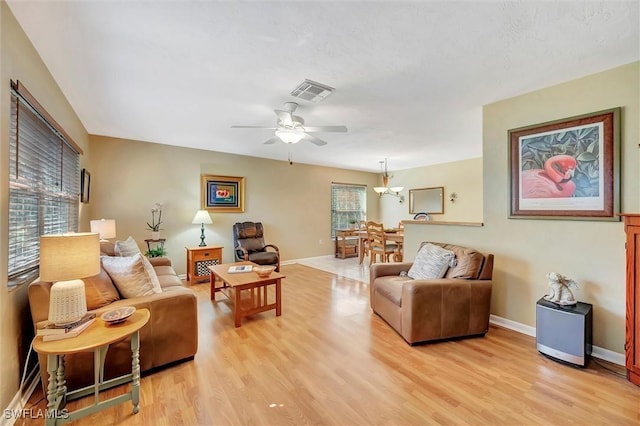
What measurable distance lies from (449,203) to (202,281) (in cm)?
575

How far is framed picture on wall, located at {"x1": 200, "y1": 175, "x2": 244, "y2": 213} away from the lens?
5168 millimetres

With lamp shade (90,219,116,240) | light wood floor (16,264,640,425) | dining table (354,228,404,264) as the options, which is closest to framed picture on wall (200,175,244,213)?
lamp shade (90,219,116,240)

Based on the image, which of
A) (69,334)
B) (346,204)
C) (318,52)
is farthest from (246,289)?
(346,204)

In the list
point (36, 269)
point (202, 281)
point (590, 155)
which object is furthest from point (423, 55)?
point (202, 281)

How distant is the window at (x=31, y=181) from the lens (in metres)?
1.70

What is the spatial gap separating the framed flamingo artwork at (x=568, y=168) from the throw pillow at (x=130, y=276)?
3.55 metres

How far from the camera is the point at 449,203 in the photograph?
6512 millimetres

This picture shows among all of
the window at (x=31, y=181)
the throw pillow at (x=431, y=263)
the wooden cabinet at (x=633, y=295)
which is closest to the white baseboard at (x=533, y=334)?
the wooden cabinet at (x=633, y=295)

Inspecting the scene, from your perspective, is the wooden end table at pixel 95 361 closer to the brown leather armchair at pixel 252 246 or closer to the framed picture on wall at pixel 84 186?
the framed picture on wall at pixel 84 186

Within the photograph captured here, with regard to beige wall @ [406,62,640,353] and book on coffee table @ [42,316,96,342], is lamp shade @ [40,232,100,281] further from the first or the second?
beige wall @ [406,62,640,353]

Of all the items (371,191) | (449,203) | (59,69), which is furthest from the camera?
(371,191)

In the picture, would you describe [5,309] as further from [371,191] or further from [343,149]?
[371,191]

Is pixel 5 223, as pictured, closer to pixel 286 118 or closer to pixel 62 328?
pixel 62 328

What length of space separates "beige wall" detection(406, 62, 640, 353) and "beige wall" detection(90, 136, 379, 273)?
3855mm
